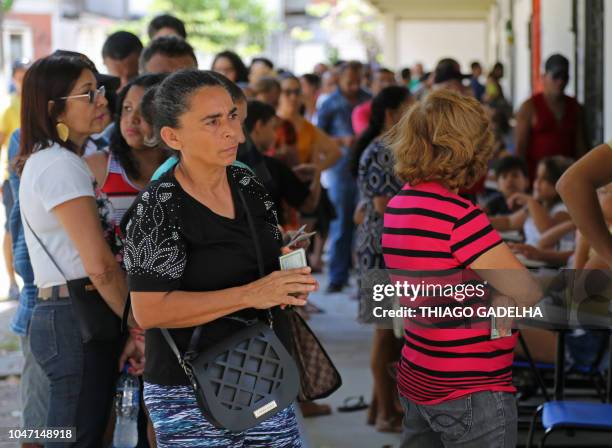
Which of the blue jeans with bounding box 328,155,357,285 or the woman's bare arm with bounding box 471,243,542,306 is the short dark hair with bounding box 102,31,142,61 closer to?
the woman's bare arm with bounding box 471,243,542,306

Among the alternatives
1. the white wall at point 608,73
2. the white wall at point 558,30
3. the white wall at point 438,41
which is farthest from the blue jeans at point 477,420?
the white wall at point 438,41

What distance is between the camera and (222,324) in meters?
2.80

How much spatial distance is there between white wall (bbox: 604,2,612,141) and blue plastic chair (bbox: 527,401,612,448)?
13.9ft

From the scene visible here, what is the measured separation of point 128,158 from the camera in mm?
4031

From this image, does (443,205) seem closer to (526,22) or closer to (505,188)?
(505,188)

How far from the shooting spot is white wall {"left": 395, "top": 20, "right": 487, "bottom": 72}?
34625 mm

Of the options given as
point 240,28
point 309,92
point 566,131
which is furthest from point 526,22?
point 240,28

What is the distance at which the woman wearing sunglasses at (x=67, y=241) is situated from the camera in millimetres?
3324

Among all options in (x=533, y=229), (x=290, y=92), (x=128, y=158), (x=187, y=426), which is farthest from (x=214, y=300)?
(x=290, y=92)

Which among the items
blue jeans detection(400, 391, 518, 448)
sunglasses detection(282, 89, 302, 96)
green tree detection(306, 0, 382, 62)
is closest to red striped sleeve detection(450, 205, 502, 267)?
blue jeans detection(400, 391, 518, 448)

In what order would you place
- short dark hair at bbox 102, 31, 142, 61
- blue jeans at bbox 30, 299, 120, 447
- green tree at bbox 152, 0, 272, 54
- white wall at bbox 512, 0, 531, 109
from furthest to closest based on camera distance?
green tree at bbox 152, 0, 272, 54 → white wall at bbox 512, 0, 531, 109 → short dark hair at bbox 102, 31, 142, 61 → blue jeans at bbox 30, 299, 120, 447

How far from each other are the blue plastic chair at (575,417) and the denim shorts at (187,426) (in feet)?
5.17

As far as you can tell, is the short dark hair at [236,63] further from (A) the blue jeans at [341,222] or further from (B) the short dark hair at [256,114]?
(A) the blue jeans at [341,222]

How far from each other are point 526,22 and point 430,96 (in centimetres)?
1439
